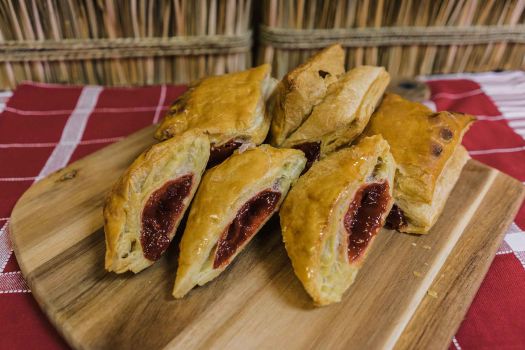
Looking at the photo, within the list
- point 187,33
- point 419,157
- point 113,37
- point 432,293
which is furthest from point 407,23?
point 432,293

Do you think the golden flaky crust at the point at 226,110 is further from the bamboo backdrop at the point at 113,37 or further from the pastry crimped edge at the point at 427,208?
the bamboo backdrop at the point at 113,37

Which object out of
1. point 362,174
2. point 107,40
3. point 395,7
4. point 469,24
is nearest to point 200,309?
point 362,174

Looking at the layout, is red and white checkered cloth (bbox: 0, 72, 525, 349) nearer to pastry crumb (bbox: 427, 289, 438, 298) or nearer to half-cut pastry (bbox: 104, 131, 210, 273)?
pastry crumb (bbox: 427, 289, 438, 298)

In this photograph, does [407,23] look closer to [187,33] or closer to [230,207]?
[187,33]

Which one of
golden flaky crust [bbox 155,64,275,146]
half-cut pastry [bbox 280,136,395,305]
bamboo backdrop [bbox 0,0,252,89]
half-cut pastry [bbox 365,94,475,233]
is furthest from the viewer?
bamboo backdrop [bbox 0,0,252,89]

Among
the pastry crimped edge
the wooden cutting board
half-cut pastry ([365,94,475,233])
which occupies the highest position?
half-cut pastry ([365,94,475,233])

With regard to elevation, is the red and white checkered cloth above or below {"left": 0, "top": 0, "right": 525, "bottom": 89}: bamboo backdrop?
below

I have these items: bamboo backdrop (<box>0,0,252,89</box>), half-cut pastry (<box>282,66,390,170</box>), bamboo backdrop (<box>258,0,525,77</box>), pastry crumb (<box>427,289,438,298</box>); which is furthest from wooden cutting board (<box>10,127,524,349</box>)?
bamboo backdrop (<box>258,0,525,77</box>)
